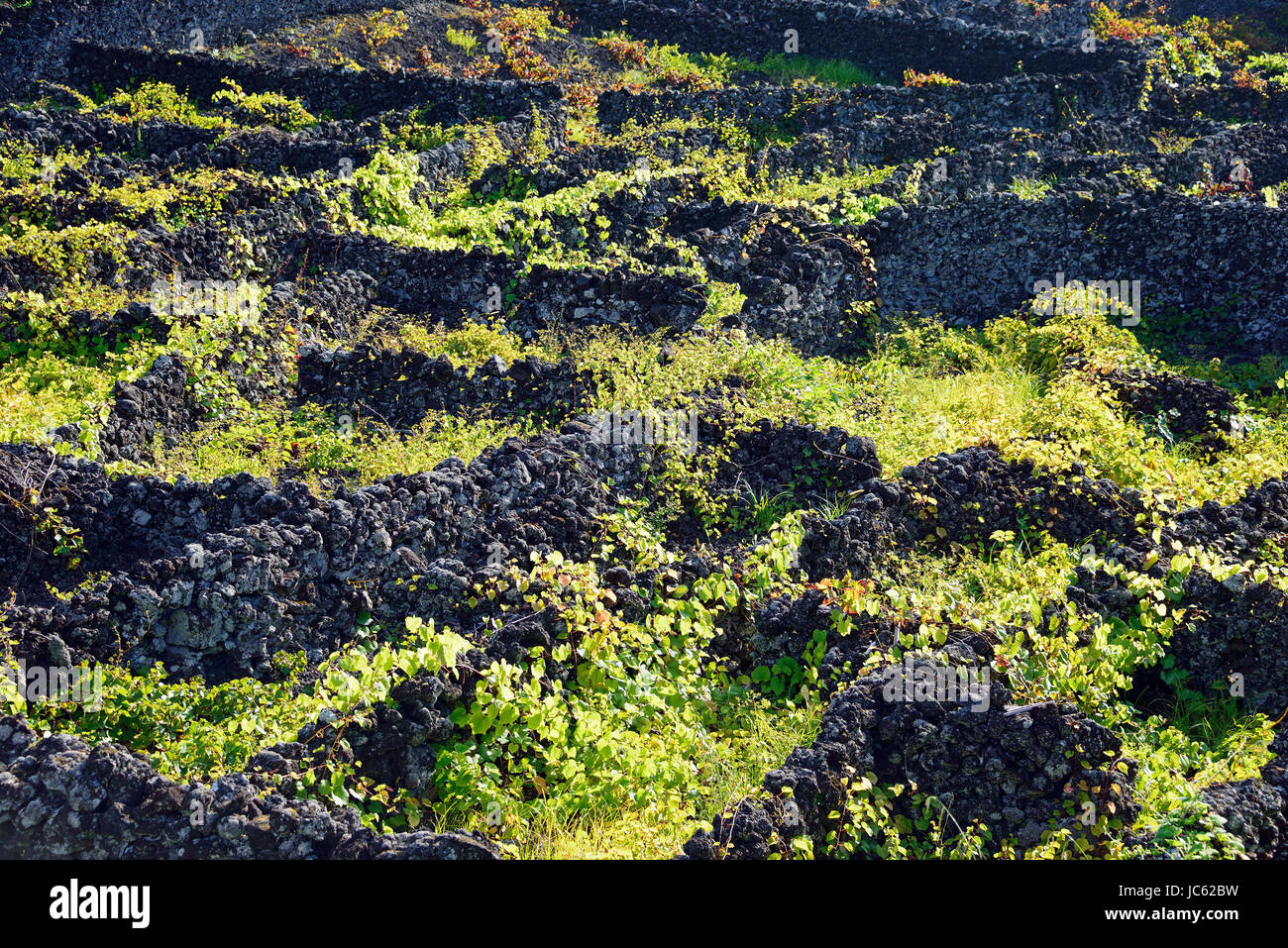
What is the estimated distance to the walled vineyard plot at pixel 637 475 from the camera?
566cm

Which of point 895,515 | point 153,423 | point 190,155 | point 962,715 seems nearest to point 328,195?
point 190,155

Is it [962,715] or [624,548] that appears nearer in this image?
[962,715]

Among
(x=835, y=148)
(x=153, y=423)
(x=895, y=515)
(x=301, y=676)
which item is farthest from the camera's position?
(x=835, y=148)

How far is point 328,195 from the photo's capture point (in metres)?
12.6

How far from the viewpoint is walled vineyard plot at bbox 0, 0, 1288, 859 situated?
5656mm

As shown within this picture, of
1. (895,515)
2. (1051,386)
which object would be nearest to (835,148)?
(1051,386)

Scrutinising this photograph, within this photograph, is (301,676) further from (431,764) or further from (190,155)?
(190,155)

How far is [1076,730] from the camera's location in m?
5.73

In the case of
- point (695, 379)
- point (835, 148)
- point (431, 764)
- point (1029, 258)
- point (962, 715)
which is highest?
point (835, 148)

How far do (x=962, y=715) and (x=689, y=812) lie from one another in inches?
68.5

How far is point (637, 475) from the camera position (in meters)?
8.59
